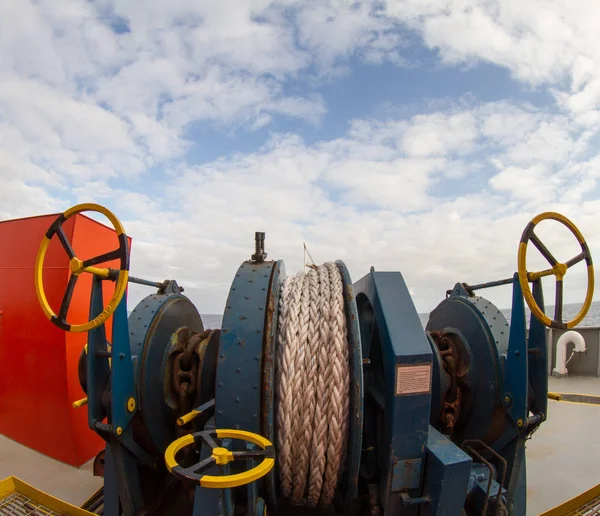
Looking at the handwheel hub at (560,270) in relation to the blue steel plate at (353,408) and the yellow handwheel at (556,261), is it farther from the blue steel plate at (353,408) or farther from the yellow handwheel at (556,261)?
the blue steel plate at (353,408)

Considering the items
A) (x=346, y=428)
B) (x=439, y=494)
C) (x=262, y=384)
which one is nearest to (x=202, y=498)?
(x=262, y=384)

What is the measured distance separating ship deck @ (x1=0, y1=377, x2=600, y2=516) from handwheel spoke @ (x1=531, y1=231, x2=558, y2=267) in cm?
236

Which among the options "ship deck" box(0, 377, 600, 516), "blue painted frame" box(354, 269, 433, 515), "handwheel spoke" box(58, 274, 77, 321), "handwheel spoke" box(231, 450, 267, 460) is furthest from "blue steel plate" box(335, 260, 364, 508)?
"ship deck" box(0, 377, 600, 516)

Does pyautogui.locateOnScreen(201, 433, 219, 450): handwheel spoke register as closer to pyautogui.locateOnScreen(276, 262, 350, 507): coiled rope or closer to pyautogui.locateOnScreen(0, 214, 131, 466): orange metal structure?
pyautogui.locateOnScreen(276, 262, 350, 507): coiled rope

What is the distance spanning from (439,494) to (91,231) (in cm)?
415

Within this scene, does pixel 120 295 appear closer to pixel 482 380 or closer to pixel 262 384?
pixel 262 384

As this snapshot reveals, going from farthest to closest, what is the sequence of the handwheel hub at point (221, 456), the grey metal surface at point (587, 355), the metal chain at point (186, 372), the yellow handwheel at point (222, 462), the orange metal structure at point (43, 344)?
the grey metal surface at point (587, 355), the orange metal structure at point (43, 344), the metal chain at point (186, 372), the handwheel hub at point (221, 456), the yellow handwheel at point (222, 462)

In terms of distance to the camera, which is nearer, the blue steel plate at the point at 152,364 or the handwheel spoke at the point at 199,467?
the handwheel spoke at the point at 199,467

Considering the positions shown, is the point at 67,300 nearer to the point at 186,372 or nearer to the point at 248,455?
the point at 186,372

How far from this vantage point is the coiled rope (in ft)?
7.35

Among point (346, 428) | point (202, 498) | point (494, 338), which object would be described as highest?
point (494, 338)

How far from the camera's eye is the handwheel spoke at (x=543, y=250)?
2.39 meters

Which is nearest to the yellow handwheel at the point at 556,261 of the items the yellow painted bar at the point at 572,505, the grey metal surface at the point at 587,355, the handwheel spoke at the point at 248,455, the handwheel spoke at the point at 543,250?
the handwheel spoke at the point at 543,250

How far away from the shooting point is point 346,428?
227 cm
